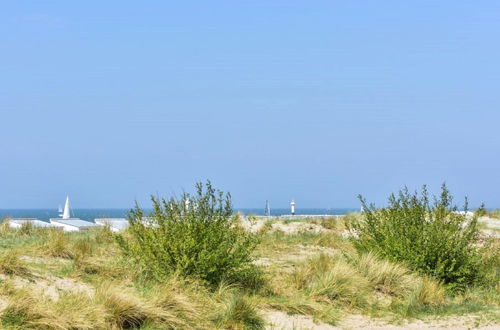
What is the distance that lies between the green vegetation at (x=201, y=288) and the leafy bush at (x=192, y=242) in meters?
0.03

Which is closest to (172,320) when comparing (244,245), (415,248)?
(244,245)

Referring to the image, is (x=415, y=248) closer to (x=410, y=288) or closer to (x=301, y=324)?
(x=410, y=288)

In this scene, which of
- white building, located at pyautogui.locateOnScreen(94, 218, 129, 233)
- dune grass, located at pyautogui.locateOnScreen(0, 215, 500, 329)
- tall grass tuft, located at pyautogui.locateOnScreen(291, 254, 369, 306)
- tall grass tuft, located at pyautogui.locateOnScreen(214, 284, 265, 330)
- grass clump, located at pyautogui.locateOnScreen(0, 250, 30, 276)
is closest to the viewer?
dune grass, located at pyautogui.locateOnScreen(0, 215, 500, 329)

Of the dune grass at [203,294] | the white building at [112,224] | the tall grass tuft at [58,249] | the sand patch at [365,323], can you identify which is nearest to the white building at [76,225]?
Result: the white building at [112,224]

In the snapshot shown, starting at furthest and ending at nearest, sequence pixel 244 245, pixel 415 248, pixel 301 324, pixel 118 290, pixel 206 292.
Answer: pixel 415 248 < pixel 244 245 < pixel 206 292 < pixel 301 324 < pixel 118 290

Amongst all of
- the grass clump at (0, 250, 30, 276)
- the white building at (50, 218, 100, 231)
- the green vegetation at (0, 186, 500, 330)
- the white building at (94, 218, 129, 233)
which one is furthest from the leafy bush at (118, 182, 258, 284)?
the white building at (50, 218, 100, 231)

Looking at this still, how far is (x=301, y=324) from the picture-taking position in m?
12.0

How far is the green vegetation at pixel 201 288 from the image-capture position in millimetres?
10641

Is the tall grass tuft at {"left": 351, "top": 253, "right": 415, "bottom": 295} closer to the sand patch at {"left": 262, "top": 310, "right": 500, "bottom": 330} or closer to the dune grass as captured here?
the dune grass

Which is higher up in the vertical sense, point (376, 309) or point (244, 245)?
point (244, 245)

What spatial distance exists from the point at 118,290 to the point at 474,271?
8192 mm

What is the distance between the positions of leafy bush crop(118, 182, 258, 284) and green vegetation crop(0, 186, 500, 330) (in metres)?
0.03

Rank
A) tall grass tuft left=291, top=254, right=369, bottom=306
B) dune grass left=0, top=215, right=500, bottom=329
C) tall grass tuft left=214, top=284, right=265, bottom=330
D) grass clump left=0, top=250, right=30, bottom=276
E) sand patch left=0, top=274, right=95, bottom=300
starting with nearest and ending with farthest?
1. dune grass left=0, top=215, right=500, bottom=329
2. tall grass tuft left=214, top=284, right=265, bottom=330
3. sand patch left=0, top=274, right=95, bottom=300
4. grass clump left=0, top=250, right=30, bottom=276
5. tall grass tuft left=291, top=254, right=369, bottom=306

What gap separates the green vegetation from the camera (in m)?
10.6
